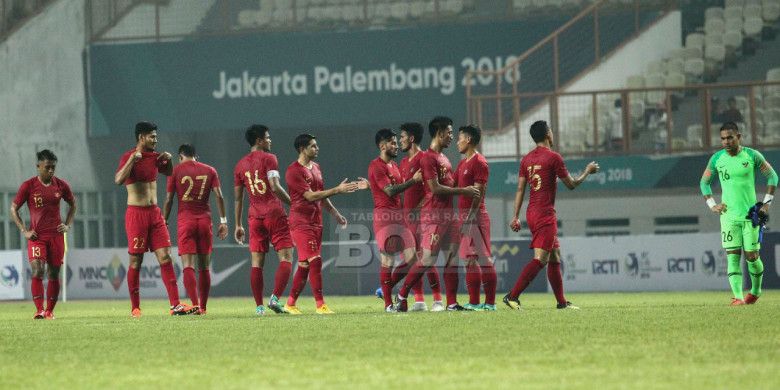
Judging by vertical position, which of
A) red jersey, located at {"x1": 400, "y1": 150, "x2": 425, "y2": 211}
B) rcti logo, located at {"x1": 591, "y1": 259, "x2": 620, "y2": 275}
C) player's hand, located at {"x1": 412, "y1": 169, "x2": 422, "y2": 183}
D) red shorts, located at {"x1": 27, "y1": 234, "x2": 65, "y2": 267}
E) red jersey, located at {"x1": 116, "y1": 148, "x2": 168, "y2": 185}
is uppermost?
red jersey, located at {"x1": 116, "y1": 148, "x2": 168, "y2": 185}

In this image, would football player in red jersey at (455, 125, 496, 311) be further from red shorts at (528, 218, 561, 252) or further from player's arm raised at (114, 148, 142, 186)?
player's arm raised at (114, 148, 142, 186)

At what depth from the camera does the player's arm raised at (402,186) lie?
15.7 metres

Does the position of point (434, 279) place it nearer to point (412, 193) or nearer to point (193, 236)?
point (412, 193)

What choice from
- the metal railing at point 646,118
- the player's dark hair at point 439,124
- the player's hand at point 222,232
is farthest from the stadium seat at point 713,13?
the player's hand at point 222,232

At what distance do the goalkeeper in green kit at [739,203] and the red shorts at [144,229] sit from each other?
20.8ft

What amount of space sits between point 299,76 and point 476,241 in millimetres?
18740

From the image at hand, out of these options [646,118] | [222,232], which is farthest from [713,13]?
[222,232]

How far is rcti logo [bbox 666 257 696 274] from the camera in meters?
25.8

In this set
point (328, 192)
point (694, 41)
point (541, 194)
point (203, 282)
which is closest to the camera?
point (541, 194)

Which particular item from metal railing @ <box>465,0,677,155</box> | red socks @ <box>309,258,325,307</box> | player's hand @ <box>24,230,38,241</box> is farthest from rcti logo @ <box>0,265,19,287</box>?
red socks @ <box>309,258,325,307</box>

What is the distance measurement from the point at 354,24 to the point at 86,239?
349 inches

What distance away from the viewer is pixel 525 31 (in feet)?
105

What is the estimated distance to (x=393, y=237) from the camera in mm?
16172

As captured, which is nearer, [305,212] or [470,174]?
[470,174]
